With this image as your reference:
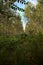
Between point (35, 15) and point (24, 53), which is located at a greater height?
point (24, 53)

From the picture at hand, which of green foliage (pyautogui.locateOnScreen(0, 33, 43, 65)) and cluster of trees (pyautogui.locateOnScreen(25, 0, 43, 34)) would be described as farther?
cluster of trees (pyautogui.locateOnScreen(25, 0, 43, 34))

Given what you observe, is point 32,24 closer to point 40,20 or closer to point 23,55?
point 40,20

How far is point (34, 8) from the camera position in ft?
89.2

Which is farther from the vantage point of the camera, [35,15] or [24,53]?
[35,15]

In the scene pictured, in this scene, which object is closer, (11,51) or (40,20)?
(11,51)

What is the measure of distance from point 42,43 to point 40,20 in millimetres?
18781

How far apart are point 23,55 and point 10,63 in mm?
434

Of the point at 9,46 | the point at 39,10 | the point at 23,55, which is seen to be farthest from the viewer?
the point at 39,10

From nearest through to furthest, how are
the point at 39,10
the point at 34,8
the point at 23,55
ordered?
the point at 23,55
the point at 39,10
the point at 34,8

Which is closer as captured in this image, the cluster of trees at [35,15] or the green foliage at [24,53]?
the green foliage at [24,53]

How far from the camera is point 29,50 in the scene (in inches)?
259

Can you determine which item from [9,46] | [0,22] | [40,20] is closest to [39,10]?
[40,20]

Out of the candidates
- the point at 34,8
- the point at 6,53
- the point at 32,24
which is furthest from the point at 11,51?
the point at 34,8

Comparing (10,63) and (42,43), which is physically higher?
(42,43)
